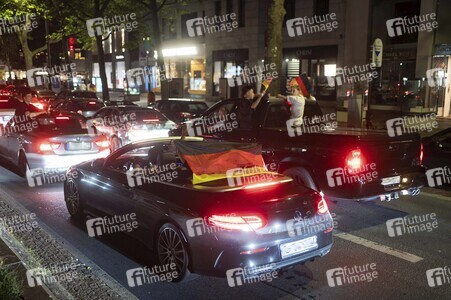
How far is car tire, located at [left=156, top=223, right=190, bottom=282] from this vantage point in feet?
16.4

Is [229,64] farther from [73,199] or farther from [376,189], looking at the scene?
[376,189]

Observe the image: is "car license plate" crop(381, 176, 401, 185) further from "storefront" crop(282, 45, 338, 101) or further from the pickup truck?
"storefront" crop(282, 45, 338, 101)

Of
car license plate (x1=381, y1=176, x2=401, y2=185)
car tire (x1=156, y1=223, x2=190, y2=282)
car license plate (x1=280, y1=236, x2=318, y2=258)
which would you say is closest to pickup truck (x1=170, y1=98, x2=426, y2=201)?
car license plate (x1=381, y1=176, x2=401, y2=185)

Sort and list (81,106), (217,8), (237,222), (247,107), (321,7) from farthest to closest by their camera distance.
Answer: (217,8) → (321,7) → (81,106) → (247,107) → (237,222)

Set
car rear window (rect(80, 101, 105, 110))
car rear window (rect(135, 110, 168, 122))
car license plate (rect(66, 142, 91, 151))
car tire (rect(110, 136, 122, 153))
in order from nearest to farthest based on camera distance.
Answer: car license plate (rect(66, 142, 91, 151)) → car tire (rect(110, 136, 122, 153)) → car rear window (rect(135, 110, 168, 122)) → car rear window (rect(80, 101, 105, 110))

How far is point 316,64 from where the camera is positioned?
93.9ft

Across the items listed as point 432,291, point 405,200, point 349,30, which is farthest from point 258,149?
point 349,30

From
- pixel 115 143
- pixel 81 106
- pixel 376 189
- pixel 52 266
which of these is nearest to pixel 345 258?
pixel 376 189

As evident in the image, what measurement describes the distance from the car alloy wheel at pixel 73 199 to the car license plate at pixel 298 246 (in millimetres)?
3721

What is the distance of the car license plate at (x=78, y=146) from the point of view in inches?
390

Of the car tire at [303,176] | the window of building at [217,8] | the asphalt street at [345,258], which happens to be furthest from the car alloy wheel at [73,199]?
the window of building at [217,8]

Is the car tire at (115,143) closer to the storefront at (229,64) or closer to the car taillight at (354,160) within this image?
the car taillight at (354,160)

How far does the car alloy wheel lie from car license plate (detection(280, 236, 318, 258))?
3721 mm

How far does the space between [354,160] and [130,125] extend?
26.5 ft
